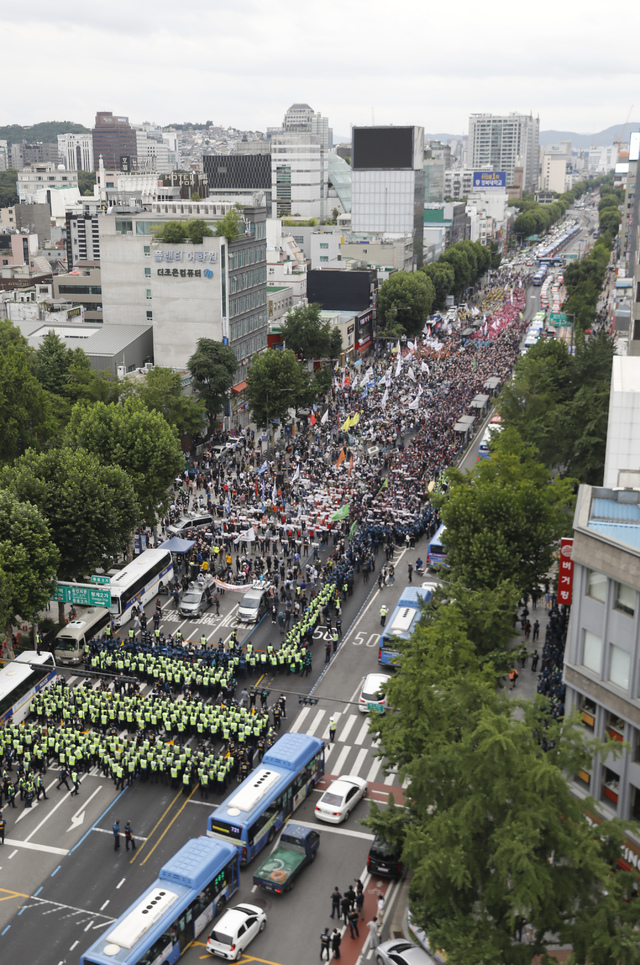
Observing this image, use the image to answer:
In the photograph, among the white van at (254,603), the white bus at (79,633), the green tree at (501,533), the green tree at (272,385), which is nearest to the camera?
the green tree at (501,533)

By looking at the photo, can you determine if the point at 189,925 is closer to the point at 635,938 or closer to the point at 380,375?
the point at 635,938

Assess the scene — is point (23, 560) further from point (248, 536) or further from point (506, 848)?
point (506, 848)

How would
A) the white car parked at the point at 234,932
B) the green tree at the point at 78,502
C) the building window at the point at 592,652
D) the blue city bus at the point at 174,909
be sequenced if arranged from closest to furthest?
the blue city bus at the point at 174,909, the white car parked at the point at 234,932, the building window at the point at 592,652, the green tree at the point at 78,502

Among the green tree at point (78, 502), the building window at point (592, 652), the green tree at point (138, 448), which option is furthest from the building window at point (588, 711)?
the green tree at point (138, 448)

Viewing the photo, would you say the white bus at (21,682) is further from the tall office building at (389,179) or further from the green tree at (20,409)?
the tall office building at (389,179)

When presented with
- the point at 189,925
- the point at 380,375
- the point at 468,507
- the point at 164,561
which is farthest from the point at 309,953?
the point at 380,375

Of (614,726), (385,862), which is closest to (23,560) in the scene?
(385,862)
